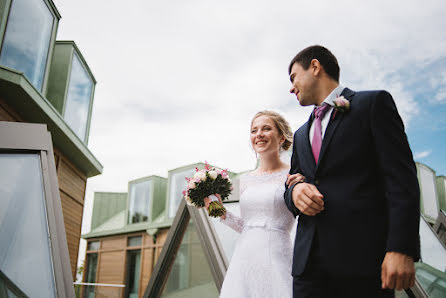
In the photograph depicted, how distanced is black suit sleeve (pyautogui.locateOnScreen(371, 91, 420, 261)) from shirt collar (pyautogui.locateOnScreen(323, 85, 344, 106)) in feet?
0.87

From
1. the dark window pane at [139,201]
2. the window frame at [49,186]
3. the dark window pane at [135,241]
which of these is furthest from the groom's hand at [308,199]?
the dark window pane at [135,241]

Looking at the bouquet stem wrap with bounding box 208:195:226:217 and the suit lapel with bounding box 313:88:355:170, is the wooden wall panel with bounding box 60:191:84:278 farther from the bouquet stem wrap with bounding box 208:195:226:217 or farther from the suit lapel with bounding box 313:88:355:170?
the suit lapel with bounding box 313:88:355:170

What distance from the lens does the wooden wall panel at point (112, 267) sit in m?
21.4

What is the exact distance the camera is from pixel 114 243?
2294cm

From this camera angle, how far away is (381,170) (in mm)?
1635

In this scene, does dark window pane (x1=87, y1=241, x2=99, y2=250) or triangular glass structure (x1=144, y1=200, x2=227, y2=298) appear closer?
triangular glass structure (x1=144, y1=200, x2=227, y2=298)

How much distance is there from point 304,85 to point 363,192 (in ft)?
2.39

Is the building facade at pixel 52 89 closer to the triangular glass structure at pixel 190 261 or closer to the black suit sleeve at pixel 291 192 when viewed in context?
the triangular glass structure at pixel 190 261

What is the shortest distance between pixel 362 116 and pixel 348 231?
553mm

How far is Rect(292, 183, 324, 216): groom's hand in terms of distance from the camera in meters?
1.72

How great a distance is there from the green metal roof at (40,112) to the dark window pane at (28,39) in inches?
22.0

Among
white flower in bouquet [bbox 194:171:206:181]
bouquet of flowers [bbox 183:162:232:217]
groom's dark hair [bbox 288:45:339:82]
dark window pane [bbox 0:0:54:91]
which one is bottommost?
bouquet of flowers [bbox 183:162:232:217]

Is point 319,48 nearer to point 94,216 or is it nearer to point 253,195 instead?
point 253,195

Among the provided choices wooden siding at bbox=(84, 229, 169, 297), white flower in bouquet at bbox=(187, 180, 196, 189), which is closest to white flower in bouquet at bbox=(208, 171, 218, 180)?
white flower in bouquet at bbox=(187, 180, 196, 189)
